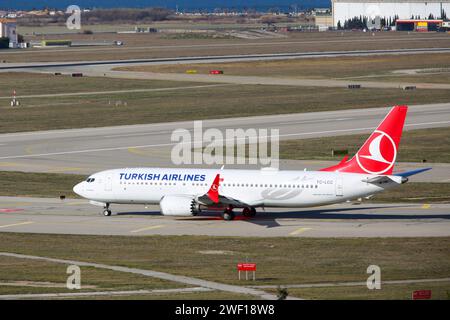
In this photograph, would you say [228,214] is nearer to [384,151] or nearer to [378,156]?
[378,156]

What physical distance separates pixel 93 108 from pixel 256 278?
91233 millimetres

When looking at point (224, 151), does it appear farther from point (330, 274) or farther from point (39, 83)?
point (39, 83)

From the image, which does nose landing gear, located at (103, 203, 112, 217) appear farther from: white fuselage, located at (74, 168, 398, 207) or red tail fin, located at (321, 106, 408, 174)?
red tail fin, located at (321, 106, 408, 174)

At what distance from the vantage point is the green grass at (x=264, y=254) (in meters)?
52.2

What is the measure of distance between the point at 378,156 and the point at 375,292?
21.7m

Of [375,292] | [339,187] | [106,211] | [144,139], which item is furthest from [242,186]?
[144,139]

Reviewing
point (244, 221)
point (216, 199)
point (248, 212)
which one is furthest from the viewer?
point (248, 212)

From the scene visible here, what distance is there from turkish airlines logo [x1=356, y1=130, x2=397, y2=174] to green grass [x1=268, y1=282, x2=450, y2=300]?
60.6ft

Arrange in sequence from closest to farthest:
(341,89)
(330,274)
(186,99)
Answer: (330,274), (186,99), (341,89)

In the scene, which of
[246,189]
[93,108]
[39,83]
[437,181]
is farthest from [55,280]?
[39,83]

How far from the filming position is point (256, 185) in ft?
226

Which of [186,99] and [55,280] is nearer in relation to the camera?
[55,280]

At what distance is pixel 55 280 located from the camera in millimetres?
50438

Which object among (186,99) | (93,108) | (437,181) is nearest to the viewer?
(437,181)
